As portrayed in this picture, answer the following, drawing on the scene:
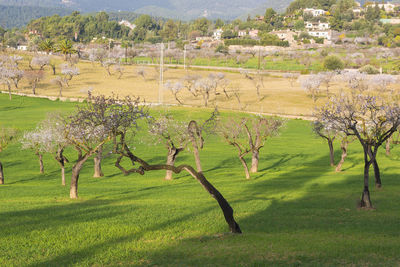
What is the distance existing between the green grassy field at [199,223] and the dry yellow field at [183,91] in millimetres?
51538

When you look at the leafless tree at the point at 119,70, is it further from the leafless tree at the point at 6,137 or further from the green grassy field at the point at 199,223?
the green grassy field at the point at 199,223

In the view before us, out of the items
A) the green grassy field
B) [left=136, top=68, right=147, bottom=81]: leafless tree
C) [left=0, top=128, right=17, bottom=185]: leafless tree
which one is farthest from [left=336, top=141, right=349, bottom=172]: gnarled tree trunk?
[left=136, top=68, right=147, bottom=81]: leafless tree

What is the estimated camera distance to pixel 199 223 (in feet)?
62.5

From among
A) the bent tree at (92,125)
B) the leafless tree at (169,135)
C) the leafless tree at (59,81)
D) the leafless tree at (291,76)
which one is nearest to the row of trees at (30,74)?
the leafless tree at (59,81)

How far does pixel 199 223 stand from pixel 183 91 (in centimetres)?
9917

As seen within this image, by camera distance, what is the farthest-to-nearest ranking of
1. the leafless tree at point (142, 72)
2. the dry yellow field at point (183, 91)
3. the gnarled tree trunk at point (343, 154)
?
the leafless tree at point (142, 72) < the dry yellow field at point (183, 91) < the gnarled tree trunk at point (343, 154)

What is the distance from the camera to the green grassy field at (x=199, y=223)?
14.2 m

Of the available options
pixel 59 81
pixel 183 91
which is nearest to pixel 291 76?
pixel 183 91

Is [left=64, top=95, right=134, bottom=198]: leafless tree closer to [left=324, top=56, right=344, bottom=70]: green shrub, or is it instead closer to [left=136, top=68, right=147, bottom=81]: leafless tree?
[left=136, top=68, right=147, bottom=81]: leafless tree

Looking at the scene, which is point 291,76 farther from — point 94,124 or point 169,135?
point 94,124

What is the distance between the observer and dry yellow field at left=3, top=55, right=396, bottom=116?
99000 millimetres

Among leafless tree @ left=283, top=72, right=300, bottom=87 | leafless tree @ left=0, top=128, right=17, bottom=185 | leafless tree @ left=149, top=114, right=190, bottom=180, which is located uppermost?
leafless tree @ left=283, top=72, right=300, bottom=87

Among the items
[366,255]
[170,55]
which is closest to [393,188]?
[366,255]

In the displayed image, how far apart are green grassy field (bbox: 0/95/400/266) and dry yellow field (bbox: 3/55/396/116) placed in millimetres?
51538
